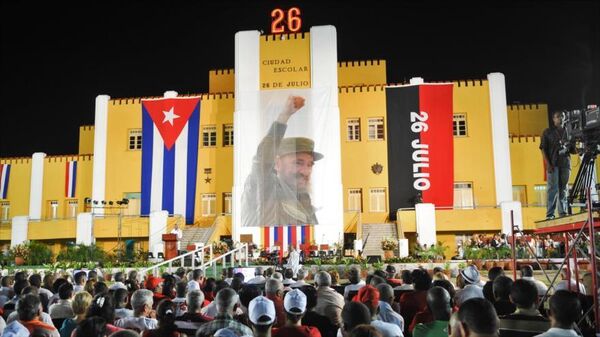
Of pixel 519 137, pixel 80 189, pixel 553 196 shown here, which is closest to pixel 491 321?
pixel 553 196

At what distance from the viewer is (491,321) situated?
318cm

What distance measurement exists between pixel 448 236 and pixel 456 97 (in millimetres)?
7128

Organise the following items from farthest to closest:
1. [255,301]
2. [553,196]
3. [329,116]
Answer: [329,116]
[553,196]
[255,301]

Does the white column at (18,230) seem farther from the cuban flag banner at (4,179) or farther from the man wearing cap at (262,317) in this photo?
the man wearing cap at (262,317)

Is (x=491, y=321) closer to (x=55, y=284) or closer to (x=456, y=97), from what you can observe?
(x=55, y=284)

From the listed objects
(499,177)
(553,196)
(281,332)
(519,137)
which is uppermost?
(519,137)

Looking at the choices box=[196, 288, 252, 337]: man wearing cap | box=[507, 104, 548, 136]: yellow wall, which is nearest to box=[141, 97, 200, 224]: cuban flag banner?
box=[507, 104, 548, 136]: yellow wall

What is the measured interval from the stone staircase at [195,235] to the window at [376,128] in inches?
364

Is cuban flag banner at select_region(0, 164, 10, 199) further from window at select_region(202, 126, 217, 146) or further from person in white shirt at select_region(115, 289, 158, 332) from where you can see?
person in white shirt at select_region(115, 289, 158, 332)

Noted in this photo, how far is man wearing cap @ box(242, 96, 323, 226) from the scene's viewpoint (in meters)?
26.3

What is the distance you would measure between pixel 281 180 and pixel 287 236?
269cm

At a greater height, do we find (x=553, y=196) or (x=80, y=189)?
(x=80, y=189)

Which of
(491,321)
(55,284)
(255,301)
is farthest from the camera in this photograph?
(55,284)

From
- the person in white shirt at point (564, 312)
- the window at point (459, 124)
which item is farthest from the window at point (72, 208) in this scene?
the person in white shirt at point (564, 312)
